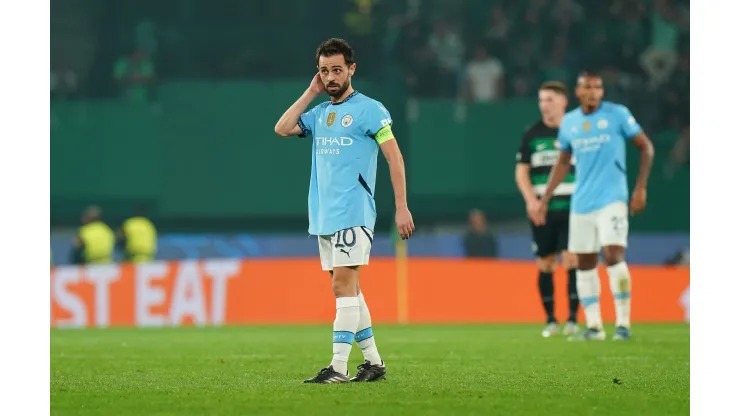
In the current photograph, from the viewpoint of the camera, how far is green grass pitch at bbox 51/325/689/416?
590 centimetres

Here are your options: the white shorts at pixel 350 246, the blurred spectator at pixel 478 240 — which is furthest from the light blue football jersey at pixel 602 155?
the blurred spectator at pixel 478 240

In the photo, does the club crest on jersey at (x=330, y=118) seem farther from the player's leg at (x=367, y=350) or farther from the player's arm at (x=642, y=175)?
the player's arm at (x=642, y=175)

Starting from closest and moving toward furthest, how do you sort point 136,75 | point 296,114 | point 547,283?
1. point 296,114
2. point 547,283
3. point 136,75

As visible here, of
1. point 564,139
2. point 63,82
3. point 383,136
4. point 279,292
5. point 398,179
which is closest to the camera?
point 398,179

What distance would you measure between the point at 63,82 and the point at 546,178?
10269 millimetres

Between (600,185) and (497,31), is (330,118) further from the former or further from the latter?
(497,31)

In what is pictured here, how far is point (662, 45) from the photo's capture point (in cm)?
2036

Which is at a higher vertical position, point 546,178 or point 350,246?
point 546,178

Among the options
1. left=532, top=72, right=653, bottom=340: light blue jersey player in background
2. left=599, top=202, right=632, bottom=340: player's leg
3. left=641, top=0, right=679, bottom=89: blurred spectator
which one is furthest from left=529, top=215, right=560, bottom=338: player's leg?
left=641, top=0, right=679, bottom=89: blurred spectator

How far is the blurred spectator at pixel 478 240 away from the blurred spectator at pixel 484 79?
2353mm

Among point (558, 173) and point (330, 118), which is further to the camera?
point (558, 173)

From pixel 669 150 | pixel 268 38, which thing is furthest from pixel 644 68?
pixel 268 38

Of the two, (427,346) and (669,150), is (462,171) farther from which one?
(427,346)

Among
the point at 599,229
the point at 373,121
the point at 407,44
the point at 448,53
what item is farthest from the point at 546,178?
the point at 448,53
